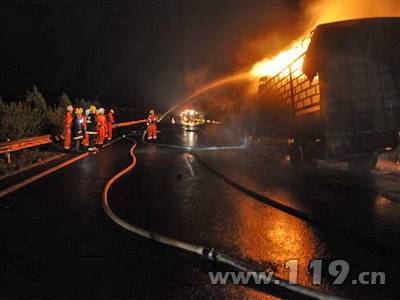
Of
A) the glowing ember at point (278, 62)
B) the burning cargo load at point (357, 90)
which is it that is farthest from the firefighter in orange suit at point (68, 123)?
the burning cargo load at point (357, 90)

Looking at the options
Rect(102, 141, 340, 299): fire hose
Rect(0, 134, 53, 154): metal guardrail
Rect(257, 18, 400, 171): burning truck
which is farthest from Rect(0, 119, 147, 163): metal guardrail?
Rect(257, 18, 400, 171): burning truck

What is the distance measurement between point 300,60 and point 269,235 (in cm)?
517

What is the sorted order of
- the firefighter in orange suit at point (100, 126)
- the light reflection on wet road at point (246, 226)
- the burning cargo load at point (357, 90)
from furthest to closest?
1. the firefighter in orange suit at point (100, 126)
2. the burning cargo load at point (357, 90)
3. the light reflection on wet road at point (246, 226)

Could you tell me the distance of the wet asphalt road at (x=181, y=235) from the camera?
310 centimetres

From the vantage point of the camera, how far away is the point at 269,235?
4340mm

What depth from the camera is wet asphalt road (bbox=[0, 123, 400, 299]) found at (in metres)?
3.10

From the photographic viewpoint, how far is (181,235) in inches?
172

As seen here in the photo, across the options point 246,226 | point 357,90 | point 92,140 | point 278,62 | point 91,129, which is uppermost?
point 278,62

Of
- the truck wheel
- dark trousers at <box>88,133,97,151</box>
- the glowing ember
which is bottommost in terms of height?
the truck wheel

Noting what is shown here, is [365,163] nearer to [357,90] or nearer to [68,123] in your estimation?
[357,90]

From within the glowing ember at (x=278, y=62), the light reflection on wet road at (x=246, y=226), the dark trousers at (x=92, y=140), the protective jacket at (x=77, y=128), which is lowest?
the light reflection on wet road at (x=246, y=226)

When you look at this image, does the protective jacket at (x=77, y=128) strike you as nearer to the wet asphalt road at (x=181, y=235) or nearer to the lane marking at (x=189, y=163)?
the lane marking at (x=189, y=163)

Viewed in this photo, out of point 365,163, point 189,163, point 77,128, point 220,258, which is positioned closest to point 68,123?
point 77,128

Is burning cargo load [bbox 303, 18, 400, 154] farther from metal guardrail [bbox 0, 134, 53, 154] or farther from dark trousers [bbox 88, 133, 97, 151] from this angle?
dark trousers [bbox 88, 133, 97, 151]
